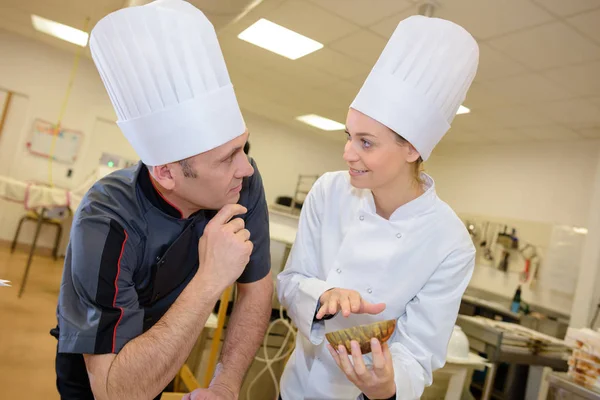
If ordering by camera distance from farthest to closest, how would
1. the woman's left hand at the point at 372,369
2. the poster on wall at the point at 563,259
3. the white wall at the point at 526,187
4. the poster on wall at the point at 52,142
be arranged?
the poster on wall at the point at 52,142
the white wall at the point at 526,187
the poster on wall at the point at 563,259
the woman's left hand at the point at 372,369

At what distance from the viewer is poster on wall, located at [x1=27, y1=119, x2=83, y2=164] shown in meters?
6.86

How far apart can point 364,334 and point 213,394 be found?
46 cm

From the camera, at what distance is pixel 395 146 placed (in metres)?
1.24

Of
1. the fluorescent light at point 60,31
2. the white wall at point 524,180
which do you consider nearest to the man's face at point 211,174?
the white wall at point 524,180

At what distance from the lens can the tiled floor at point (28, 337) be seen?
110 inches

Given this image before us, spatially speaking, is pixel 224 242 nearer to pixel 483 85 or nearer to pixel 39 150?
pixel 483 85

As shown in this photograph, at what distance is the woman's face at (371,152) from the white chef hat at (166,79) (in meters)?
0.32

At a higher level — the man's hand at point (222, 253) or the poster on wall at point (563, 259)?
the poster on wall at point (563, 259)

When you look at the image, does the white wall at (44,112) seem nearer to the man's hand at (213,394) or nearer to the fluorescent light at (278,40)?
the fluorescent light at (278,40)

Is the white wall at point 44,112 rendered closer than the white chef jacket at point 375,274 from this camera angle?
No

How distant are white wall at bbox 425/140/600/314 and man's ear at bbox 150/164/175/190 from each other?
5155 mm

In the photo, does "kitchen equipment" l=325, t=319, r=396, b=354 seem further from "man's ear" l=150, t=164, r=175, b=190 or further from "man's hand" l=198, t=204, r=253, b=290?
"man's ear" l=150, t=164, r=175, b=190

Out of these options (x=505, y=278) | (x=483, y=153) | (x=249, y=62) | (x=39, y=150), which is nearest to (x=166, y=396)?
(x=249, y=62)

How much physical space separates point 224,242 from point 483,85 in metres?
3.83
